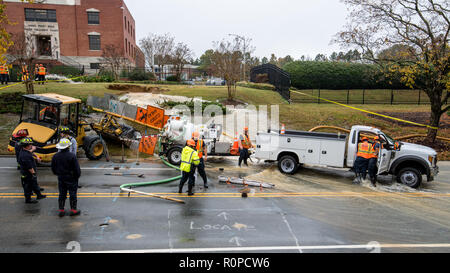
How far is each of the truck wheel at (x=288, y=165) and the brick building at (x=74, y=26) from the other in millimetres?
36344

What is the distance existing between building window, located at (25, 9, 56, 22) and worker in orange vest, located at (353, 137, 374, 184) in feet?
150

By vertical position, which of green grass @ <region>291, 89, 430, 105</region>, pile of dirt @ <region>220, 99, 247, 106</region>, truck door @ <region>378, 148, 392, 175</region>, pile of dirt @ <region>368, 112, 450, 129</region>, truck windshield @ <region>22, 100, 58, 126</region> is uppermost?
green grass @ <region>291, 89, 430, 105</region>

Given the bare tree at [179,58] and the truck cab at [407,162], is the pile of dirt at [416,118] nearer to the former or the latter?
the truck cab at [407,162]

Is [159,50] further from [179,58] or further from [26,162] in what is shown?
[26,162]

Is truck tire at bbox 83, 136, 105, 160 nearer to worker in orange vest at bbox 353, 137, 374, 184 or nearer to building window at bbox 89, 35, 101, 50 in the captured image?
worker in orange vest at bbox 353, 137, 374, 184

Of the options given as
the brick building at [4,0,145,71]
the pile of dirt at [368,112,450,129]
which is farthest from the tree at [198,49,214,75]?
the pile of dirt at [368,112,450,129]

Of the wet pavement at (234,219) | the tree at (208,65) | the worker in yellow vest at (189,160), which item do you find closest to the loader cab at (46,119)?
the wet pavement at (234,219)

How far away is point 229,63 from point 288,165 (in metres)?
15.0

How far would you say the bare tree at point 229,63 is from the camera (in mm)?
25047

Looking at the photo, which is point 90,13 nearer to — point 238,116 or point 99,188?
point 238,116

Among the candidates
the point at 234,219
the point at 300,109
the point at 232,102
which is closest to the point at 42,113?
the point at 234,219

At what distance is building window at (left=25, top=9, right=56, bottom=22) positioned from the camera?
1657 inches

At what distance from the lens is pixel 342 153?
11656mm
